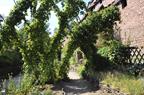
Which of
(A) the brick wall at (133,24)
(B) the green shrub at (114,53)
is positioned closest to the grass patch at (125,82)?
(B) the green shrub at (114,53)

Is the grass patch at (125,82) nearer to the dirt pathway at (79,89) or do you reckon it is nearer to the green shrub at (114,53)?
the dirt pathway at (79,89)

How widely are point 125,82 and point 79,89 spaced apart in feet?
12.1

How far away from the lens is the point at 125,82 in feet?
53.1

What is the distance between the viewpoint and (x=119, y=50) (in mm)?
23203

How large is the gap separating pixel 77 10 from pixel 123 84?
278 inches

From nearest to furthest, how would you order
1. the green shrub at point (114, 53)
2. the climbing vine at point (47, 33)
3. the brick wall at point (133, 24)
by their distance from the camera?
the climbing vine at point (47, 33), the green shrub at point (114, 53), the brick wall at point (133, 24)

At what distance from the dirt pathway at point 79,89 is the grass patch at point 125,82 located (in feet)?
1.06

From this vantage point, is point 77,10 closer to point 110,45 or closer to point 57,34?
point 57,34

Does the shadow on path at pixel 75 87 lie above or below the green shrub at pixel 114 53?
below

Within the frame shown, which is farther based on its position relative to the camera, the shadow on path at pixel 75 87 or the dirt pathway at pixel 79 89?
the shadow on path at pixel 75 87

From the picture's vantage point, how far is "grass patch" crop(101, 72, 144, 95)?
14172mm

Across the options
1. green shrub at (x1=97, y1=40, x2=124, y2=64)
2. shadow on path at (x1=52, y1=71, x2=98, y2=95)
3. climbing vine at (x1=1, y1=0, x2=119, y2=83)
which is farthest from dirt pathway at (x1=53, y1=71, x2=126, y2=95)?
green shrub at (x1=97, y1=40, x2=124, y2=64)

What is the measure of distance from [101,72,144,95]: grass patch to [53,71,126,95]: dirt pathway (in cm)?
32

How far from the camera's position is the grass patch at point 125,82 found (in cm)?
1417
